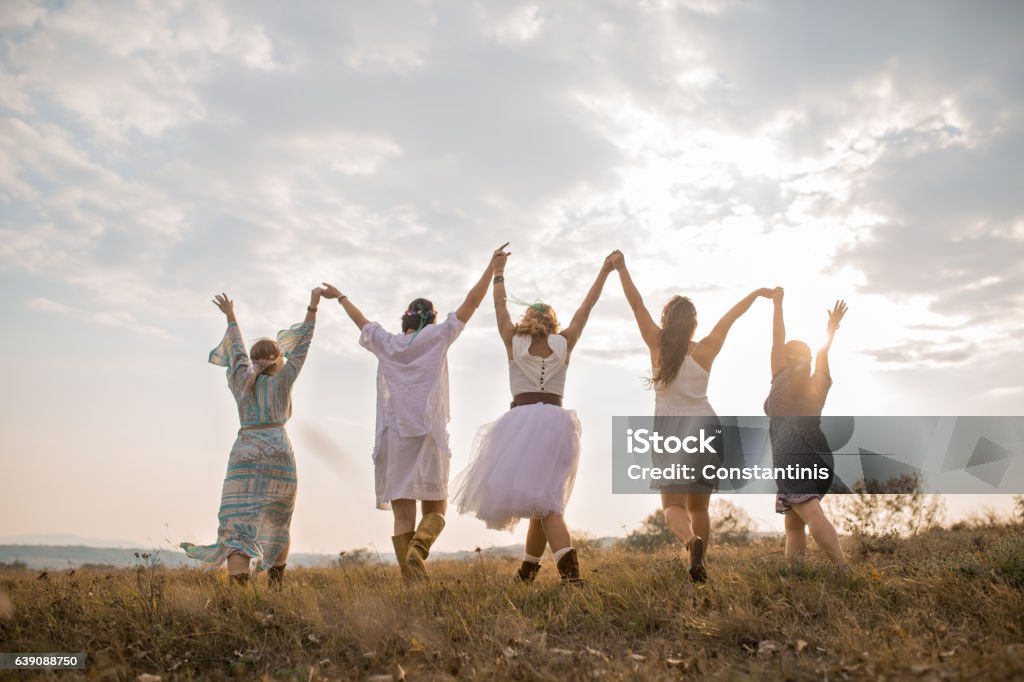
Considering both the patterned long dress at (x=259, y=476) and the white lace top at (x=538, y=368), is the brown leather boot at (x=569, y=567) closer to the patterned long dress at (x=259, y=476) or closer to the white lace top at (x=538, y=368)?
the white lace top at (x=538, y=368)

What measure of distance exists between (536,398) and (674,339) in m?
1.48

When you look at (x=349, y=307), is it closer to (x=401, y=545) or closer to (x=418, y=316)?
(x=418, y=316)

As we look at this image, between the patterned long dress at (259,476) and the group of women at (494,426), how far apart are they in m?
0.01

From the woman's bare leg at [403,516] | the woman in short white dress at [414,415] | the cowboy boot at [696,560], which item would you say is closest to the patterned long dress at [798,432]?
the cowboy boot at [696,560]

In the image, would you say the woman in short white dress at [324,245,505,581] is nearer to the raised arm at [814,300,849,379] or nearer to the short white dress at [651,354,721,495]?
the short white dress at [651,354,721,495]

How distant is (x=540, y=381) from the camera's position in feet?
25.1

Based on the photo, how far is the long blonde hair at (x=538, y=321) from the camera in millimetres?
7716

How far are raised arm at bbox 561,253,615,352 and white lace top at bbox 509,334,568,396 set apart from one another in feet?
0.79

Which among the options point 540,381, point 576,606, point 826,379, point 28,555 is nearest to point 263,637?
point 576,606

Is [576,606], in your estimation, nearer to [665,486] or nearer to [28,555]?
[665,486]

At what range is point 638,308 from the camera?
793cm

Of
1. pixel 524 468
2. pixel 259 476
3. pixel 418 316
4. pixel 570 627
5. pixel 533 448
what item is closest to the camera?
pixel 570 627

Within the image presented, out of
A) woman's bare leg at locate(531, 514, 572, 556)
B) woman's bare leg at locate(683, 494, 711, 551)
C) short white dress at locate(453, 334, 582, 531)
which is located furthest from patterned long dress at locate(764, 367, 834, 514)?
woman's bare leg at locate(531, 514, 572, 556)

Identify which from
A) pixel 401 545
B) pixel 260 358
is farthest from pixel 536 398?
pixel 260 358
